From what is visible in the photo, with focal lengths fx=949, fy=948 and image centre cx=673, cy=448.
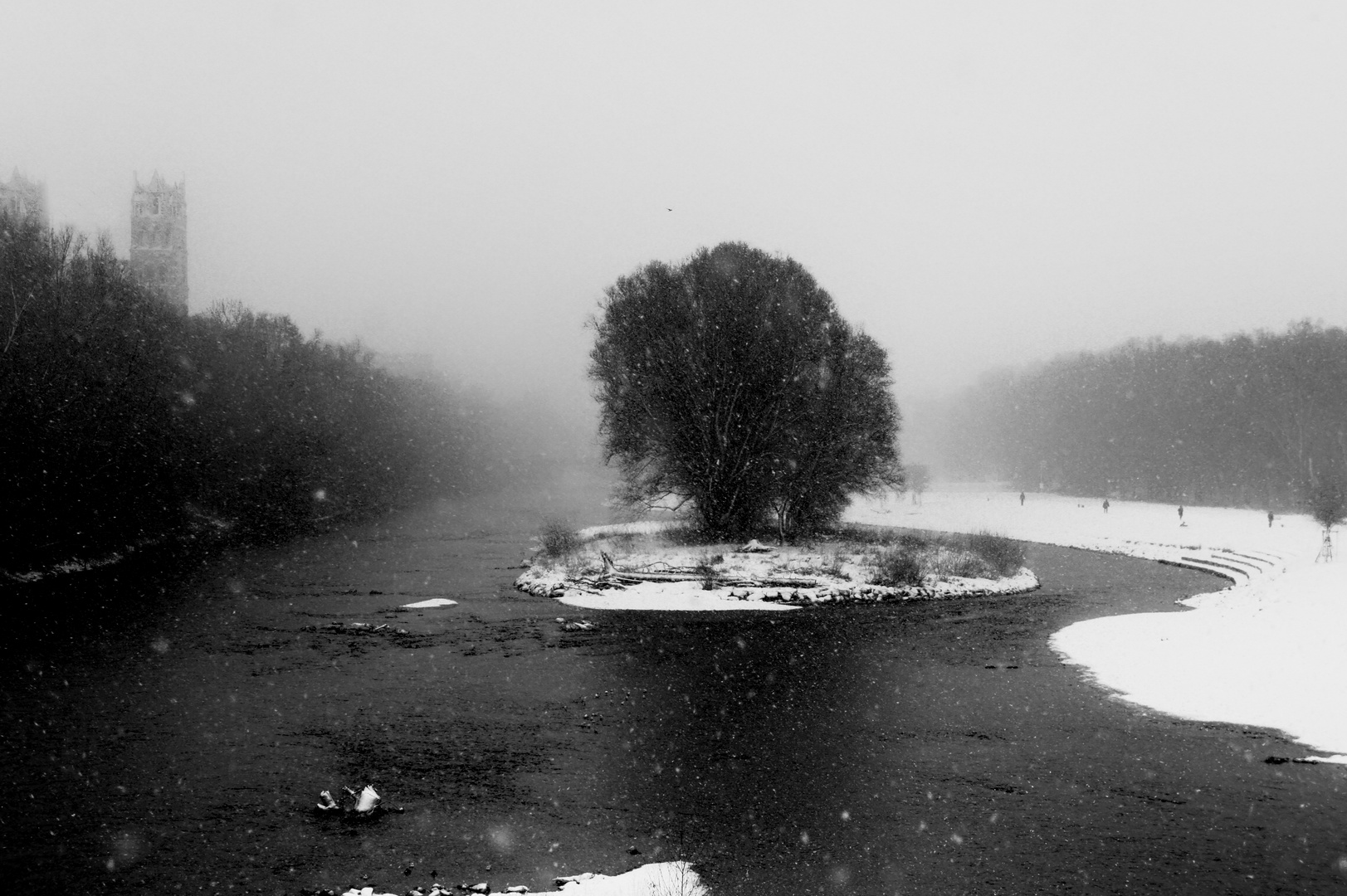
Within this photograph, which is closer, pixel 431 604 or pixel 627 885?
pixel 627 885

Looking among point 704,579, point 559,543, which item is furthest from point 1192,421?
point 559,543

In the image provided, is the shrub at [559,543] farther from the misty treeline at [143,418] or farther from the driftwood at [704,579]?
the misty treeline at [143,418]

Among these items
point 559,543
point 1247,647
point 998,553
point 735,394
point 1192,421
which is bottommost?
point 1247,647

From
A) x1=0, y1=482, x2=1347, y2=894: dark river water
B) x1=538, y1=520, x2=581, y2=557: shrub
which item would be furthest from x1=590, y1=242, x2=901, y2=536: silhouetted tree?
x1=0, y1=482, x2=1347, y2=894: dark river water

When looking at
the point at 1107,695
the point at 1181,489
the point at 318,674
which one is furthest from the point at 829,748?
the point at 1181,489

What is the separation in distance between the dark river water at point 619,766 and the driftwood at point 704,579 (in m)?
7.63

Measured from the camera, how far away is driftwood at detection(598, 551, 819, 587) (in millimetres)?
37219

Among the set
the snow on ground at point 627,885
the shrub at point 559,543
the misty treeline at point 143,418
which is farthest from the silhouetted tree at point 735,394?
the snow on ground at point 627,885

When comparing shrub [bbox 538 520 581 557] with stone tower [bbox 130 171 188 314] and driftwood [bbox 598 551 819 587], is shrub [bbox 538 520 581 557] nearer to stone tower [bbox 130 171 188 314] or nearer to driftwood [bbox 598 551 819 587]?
driftwood [bbox 598 551 819 587]

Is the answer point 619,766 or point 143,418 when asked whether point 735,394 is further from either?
point 619,766

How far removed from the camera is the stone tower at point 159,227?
183875 mm

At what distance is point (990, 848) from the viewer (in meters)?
11.6

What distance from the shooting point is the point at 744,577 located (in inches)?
1483

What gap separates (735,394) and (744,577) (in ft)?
36.1
